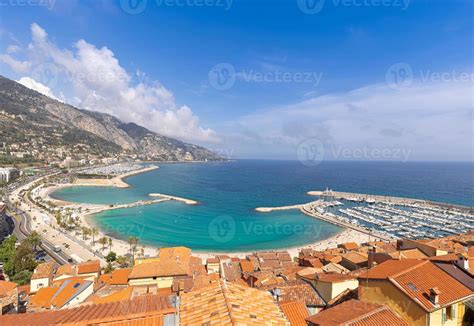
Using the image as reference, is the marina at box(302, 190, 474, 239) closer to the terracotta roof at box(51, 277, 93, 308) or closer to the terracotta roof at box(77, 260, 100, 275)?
the terracotta roof at box(77, 260, 100, 275)

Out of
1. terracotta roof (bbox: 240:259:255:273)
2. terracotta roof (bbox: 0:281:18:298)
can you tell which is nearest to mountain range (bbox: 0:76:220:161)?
terracotta roof (bbox: 0:281:18:298)

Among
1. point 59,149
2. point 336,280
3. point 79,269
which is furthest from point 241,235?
point 59,149

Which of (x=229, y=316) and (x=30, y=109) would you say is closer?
(x=229, y=316)

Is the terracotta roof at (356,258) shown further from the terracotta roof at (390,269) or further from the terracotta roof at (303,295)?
the terracotta roof at (390,269)

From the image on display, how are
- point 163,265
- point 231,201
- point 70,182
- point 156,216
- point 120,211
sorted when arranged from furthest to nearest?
point 70,182 < point 231,201 < point 120,211 < point 156,216 < point 163,265

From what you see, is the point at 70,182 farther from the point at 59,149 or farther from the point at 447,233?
the point at 447,233

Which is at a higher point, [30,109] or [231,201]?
[30,109]

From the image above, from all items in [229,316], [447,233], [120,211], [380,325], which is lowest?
[120,211]
